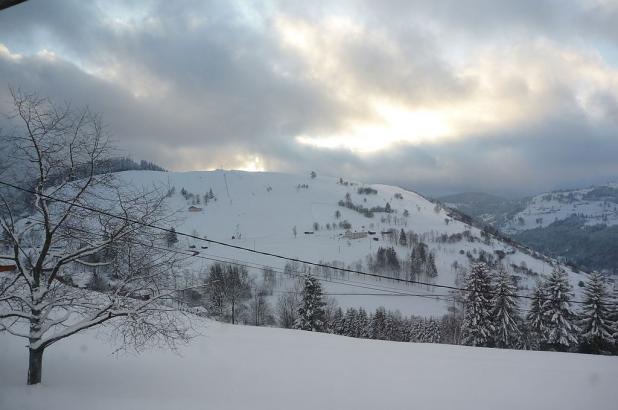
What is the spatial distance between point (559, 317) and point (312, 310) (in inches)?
718

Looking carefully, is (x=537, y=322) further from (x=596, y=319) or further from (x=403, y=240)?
(x=403, y=240)

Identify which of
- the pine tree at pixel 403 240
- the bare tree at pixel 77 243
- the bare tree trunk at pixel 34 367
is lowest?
the bare tree trunk at pixel 34 367

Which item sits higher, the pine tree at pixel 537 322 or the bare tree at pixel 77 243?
the bare tree at pixel 77 243

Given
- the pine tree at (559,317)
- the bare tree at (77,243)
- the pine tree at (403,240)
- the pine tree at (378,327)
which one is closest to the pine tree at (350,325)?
the pine tree at (378,327)

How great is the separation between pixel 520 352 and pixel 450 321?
55.8 metres

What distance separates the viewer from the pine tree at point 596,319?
20.8m

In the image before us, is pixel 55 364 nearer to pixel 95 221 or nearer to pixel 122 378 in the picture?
pixel 122 378

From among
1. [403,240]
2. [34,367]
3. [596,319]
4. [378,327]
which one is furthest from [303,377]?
[403,240]

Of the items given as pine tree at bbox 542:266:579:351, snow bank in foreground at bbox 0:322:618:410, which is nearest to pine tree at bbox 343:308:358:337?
pine tree at bbox 542:266:579:351

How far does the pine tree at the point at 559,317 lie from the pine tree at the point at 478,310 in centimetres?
379

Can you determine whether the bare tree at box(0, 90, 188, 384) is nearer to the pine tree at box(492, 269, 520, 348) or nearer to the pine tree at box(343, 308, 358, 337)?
the pine tree at box(492, 269, 520, 348)

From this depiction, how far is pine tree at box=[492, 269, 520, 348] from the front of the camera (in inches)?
1056

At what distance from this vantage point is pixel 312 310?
29.7 metres

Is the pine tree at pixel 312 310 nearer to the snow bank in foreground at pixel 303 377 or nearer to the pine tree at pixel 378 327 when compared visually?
the pine tree at pixel 378 327
